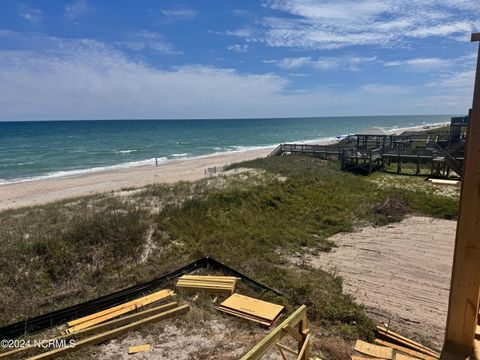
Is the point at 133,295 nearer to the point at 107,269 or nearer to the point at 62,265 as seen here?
the point at 107,269

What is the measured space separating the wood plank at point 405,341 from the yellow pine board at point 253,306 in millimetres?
2117

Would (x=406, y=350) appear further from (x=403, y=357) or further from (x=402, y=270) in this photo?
(x=402, y=270)

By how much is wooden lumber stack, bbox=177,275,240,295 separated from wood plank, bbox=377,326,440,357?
339 centimetres

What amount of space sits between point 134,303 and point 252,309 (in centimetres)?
262

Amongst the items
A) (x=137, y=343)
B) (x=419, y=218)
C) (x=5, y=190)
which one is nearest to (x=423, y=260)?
(x=419, y=218)

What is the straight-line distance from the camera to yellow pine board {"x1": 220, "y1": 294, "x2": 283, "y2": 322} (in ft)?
23.4

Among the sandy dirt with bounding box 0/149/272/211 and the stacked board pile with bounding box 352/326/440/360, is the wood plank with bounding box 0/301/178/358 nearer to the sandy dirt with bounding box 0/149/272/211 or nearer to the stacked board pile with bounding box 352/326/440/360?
the stacked board pile with bounding box 352/326/440/360

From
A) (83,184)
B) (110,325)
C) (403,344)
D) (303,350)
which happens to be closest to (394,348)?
(403,344)

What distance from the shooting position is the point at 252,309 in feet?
24.1

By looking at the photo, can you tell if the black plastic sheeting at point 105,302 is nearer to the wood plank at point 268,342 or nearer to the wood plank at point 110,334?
the wood plank at point 110,334

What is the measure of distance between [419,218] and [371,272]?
22.5 ft

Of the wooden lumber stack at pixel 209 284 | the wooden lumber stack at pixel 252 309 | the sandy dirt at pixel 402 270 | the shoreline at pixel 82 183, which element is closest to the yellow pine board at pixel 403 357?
the sandy dirt at pixel 402 270

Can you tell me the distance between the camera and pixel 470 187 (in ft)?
8.98

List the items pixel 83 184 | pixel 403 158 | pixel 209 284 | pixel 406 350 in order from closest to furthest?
pixel 406 350 → pixel 209 284 → pixel 403 158 → pixel 83 184
